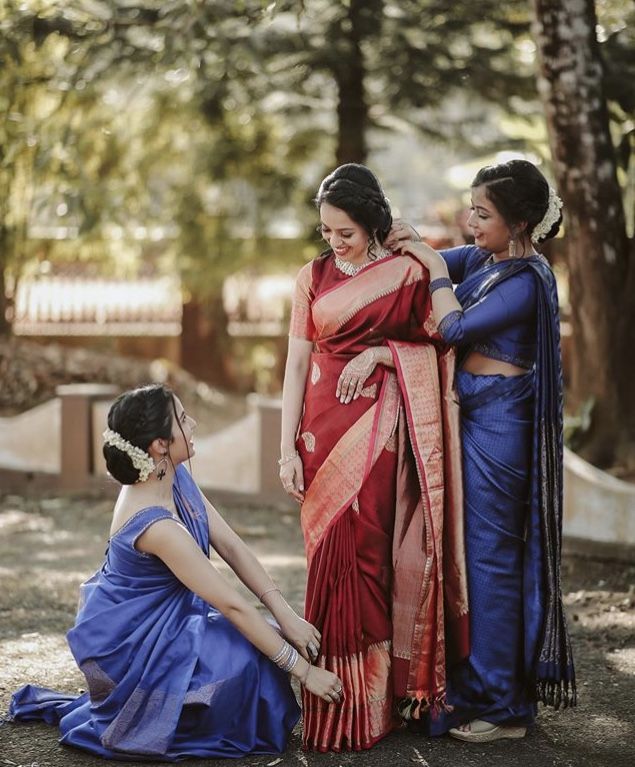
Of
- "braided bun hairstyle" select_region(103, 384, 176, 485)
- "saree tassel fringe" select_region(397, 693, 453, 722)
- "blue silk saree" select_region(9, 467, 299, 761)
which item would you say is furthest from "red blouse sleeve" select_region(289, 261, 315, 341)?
"saree tassel fringe" select_region(397, 693, 453, 722)

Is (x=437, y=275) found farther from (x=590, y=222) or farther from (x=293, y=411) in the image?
(x=590, y=222)

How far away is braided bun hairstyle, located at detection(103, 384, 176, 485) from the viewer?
324 centimetres

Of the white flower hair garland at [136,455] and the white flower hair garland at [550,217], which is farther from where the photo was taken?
the white flower hair garland at [550,217]

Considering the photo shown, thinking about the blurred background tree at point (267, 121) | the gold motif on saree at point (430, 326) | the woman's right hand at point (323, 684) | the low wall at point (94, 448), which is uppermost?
the blurred background tree at point (267, 121)

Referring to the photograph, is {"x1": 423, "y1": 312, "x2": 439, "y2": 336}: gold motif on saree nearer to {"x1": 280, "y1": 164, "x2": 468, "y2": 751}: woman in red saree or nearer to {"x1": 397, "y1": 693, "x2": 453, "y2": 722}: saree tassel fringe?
{"x1": 280, "y1": 164, "x2": 468, "y2": 751}: woman in red saree

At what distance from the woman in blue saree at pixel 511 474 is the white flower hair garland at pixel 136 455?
0.92 metres

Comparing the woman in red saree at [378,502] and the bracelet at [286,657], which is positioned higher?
the woman in red saree at [378,502]

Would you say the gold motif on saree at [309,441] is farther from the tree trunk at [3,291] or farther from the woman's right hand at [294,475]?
the tree trunk at [3,291]

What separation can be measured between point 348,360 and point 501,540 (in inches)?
27.7

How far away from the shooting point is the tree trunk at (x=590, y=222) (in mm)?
6094

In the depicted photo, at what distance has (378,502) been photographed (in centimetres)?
336

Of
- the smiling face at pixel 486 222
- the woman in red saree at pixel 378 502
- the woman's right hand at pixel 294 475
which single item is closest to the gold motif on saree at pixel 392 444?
the woman in red saree at pixel 378 502

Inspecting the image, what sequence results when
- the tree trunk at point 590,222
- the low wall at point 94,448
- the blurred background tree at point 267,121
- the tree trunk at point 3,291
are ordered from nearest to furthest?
the tree trunk at point 590,222 < the blurred background tree at point 267,121 < the low wall at point 94,448 < the tree trunk at point 3,291

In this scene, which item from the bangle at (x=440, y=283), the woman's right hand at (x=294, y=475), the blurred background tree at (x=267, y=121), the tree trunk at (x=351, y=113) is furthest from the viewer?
the tree trunk at (x=351, y=113)
